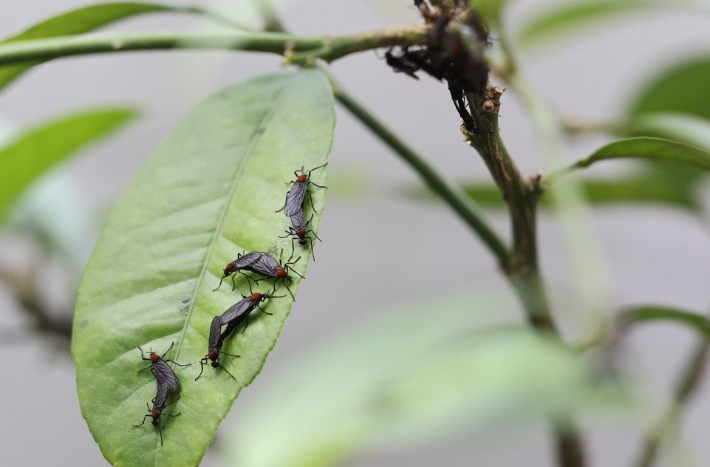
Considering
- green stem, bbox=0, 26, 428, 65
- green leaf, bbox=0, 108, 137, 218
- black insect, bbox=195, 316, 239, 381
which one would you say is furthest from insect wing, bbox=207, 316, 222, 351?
green leaf, bbox=0, 108, 137, 218

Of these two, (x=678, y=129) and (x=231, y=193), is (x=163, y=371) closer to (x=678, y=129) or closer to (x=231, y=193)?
(x=231, y=193)

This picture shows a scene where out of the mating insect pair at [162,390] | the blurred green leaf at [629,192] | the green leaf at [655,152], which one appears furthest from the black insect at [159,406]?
A: the blurred green leaf at [629,192]

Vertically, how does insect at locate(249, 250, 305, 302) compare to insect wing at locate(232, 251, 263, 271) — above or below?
below

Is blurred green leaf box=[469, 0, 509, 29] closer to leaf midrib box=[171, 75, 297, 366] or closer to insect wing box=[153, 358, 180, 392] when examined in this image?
leaf midrib box=[171, 75, 297, 366]

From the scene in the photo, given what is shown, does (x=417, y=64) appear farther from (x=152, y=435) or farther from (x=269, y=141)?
(x=152, y=435)

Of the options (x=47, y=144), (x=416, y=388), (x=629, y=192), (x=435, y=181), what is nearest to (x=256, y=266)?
(x=435, y=181)

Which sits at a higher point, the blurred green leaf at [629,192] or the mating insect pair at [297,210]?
the blurred green leaf at [629,192]

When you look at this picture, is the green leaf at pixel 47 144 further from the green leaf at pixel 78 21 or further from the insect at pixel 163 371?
the insect at pixel 163 371
